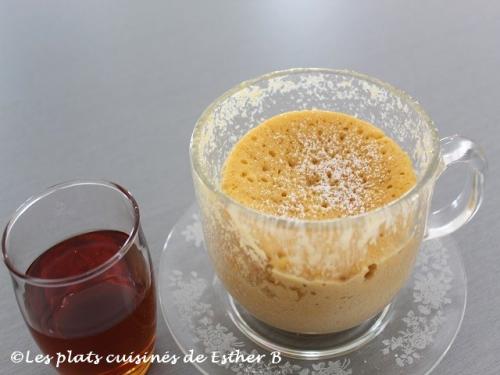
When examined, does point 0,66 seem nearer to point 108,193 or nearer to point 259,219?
point 108,193

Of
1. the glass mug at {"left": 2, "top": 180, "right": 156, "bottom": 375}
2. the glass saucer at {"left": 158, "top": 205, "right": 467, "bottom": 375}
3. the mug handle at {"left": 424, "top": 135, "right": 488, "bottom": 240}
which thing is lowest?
the glass saucer at {"left": 158, "top": 205, "right": 467, "bottom": 375}

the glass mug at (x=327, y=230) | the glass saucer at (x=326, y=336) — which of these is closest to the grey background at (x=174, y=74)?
the glass saucer at (x=326, y=336)

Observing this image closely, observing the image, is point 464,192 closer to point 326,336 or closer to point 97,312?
point 326,336

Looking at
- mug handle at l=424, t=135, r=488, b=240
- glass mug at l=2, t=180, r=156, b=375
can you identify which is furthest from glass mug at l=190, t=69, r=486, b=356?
glass mug at l=2, t=180, r=156, b=375

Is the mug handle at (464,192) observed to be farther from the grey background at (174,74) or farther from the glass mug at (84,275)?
the glass mug at (84,275)

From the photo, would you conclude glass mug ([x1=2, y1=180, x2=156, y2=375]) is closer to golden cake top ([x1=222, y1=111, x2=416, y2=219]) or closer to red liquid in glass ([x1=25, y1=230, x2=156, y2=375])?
red liquid in glass ([x1=25, y1=230, x2=156, y2=375])

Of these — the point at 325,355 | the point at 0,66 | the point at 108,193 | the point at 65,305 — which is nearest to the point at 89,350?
the point at 65,305
